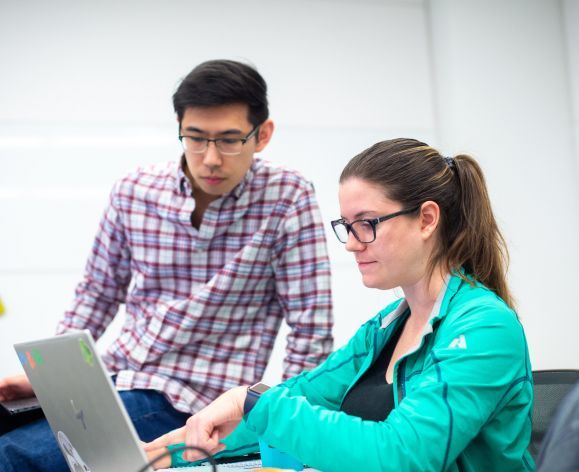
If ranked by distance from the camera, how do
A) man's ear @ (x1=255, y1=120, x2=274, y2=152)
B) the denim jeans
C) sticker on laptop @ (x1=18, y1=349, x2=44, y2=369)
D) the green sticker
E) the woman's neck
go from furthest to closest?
man's ear @ (x1=255, y1=120, x2=274, y2=152), the denim jeans, the woman's neck, sticker on laptop @ (x1=18, y1=349, x2=44, y2=369), the green sticker

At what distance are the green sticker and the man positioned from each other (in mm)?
1012

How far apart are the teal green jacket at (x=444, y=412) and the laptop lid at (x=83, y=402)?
0.75 ft

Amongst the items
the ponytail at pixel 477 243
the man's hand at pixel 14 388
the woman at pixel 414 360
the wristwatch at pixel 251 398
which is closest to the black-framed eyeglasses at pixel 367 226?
the woman at pixel 414 360

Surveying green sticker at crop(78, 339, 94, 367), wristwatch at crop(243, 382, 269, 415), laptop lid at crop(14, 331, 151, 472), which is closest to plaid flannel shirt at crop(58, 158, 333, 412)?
laptop lid at crop(14, 331, 151, 472)

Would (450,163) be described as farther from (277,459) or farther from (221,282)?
(221,282)

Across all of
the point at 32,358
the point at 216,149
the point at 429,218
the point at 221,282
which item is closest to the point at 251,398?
the point at 32,358

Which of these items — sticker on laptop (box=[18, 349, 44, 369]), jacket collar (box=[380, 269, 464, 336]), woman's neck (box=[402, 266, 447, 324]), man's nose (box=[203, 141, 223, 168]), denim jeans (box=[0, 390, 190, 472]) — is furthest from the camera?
man's nose (box=[203, 141, 223, 168])

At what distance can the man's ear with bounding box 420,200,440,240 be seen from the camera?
4.66 ft

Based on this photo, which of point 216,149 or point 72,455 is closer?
point 72,455

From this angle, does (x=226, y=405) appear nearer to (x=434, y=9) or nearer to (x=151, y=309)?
(x=151, y=309)

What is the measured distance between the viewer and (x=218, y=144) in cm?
210

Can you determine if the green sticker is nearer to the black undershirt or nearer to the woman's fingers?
the woman's fingers

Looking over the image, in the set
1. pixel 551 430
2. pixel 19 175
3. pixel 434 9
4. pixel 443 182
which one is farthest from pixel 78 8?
pixel 551 430

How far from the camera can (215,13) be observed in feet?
12.3
